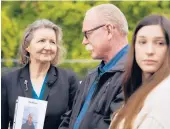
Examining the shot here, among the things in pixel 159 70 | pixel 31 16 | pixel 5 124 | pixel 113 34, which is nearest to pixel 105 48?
pixel 113 34

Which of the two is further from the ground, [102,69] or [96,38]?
[96,38]

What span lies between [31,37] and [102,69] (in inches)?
45.3

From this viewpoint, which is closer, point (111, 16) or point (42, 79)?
point (111, 16)

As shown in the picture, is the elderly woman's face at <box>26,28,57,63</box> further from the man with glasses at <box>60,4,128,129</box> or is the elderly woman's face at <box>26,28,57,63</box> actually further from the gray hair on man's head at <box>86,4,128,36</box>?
the gray hair on man's head at <box>86,4,128,36</box>

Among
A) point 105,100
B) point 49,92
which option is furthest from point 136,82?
point 49,92

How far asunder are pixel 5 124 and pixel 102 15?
140 cm

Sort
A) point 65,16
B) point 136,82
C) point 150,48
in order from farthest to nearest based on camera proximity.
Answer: point 65,16 → point 136,82 → point 150,48

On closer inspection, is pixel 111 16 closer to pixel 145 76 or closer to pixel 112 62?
pixel 112 62

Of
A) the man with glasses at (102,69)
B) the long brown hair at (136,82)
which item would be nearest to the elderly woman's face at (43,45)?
the man with glasses at (102,69)

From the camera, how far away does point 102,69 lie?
11.5 feet

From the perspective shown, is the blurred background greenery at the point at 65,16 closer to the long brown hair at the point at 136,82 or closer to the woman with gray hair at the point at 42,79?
Answer: the woman with gray hair at the point at 42,79

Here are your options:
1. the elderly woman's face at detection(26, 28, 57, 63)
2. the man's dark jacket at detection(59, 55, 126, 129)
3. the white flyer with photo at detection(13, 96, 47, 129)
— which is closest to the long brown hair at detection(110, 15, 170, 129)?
the man's dark jacket at detection(59, 55, 126, 129)

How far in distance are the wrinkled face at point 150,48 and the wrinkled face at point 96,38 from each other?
0.77 metres

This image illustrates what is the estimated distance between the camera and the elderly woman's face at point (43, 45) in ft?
14.6
